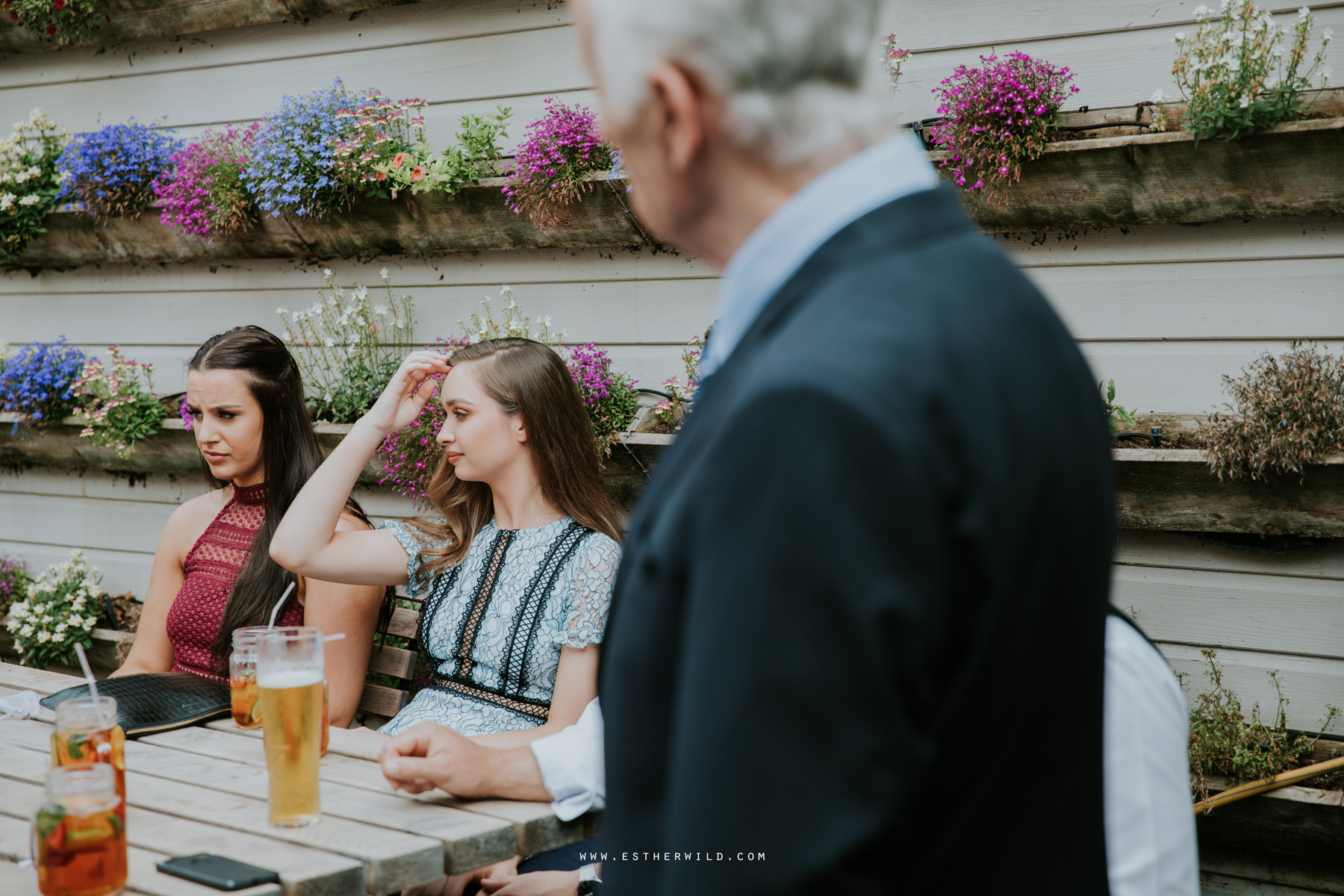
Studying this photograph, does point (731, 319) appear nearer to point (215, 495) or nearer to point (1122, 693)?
point (1122, 693)

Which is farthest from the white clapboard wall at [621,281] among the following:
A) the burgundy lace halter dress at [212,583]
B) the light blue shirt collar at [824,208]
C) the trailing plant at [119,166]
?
the light blue shirt collar at [824,208]

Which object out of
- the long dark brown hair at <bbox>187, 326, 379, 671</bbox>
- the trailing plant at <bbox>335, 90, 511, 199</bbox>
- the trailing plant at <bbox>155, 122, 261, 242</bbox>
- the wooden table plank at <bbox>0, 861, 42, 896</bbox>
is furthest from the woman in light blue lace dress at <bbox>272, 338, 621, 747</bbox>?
the trailing plant at <bbox>155, 122, 261, 242</bbox>

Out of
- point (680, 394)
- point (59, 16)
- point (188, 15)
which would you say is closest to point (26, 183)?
point (59, 16)

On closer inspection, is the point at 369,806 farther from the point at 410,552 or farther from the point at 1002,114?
the point at 1002,114

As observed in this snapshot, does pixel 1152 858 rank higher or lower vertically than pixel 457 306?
lower

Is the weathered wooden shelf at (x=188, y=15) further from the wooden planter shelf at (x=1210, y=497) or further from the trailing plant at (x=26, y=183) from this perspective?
the wooden planter shelf at (x=1210, y=497)

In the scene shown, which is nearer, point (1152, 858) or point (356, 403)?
point (1152, 858)

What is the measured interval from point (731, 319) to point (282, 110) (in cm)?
328

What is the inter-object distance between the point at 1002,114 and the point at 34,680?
257 centimetres

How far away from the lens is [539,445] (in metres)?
2.52

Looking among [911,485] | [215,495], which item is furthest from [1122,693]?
[215,495]

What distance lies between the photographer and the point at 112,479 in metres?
4.29

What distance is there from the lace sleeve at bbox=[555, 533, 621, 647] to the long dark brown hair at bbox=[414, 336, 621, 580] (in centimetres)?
10

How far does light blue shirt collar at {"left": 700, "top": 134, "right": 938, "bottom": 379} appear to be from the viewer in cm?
62
